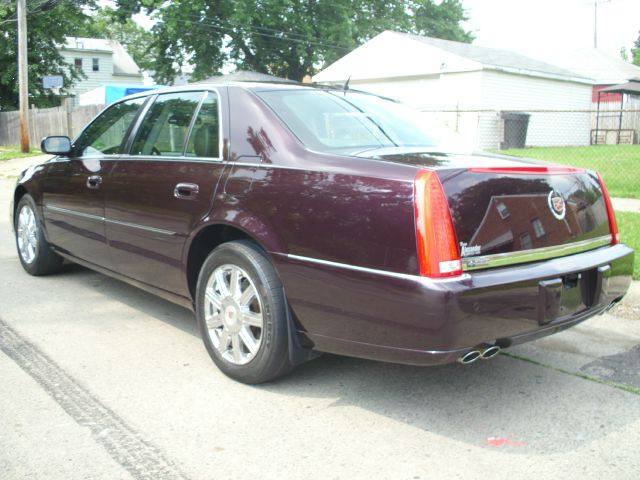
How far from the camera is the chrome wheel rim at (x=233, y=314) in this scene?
139 inches

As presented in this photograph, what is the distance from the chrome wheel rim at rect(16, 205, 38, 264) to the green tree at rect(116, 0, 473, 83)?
31.4 meters

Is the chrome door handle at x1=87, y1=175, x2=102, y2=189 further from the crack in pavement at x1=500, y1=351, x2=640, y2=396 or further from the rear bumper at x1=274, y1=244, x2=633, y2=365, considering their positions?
the crack in pavement at x1=500, y1=351, x2=640, y2=396

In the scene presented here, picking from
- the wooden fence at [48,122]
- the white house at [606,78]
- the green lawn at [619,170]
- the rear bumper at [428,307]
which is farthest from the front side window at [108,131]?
the white house at [606,78]

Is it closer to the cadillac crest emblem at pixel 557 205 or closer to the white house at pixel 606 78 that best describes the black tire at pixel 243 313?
the cadillac crest emblem at pixel 557 205

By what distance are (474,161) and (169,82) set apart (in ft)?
125

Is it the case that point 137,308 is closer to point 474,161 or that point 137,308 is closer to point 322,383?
point 322,383

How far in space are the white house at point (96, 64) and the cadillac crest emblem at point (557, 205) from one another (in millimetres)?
56657

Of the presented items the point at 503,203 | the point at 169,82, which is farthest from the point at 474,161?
the point at 169,82

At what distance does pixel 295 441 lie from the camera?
9.86 ft

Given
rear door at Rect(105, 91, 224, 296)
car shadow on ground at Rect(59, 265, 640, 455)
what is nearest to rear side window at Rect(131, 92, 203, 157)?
rear door at Rect(105, 91, 224, 296)

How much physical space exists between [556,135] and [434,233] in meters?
27.5

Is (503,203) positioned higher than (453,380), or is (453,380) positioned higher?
(503,203)

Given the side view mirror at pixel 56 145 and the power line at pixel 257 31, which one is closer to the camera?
the side view mirror at pixel 56 145

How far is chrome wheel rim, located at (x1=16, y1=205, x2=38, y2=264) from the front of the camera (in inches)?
234
